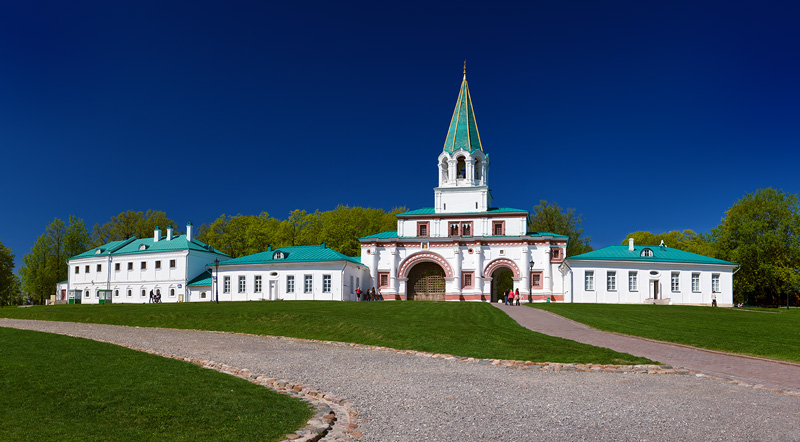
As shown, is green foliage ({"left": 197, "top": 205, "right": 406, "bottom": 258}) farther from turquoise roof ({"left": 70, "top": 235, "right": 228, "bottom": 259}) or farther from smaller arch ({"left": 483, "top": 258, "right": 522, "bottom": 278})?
smaller arch ({"left": 483, "top": 258, "right": 522, "bottom": 278})

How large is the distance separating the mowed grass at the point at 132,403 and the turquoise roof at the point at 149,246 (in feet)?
168

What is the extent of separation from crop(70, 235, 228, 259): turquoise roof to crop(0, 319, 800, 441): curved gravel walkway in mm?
50130

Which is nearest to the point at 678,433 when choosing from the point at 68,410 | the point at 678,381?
the point at 678,381

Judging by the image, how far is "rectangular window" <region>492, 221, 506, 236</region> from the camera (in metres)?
56.3

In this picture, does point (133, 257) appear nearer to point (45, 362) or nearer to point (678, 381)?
point (45, 362)

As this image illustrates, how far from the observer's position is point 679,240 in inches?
3189

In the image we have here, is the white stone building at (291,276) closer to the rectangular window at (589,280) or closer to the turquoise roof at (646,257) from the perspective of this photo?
the turquoise roof at (646,257)

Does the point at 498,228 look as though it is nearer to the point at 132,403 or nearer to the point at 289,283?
the point at 289,283

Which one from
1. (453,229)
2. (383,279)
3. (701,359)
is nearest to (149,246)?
(383,279)

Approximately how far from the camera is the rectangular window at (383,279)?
56594 millimetres

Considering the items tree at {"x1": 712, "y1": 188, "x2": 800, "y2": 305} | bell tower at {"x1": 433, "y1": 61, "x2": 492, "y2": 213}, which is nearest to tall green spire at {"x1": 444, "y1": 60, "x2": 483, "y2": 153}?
bell tower at {"x1": 433, "y1": 61, "x2": 492, "y2": 213}

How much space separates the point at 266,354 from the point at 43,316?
21404 millimetres

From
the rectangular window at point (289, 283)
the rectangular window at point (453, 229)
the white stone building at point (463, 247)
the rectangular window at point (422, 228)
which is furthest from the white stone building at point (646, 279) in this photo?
the rectangular window at point (289, 283)

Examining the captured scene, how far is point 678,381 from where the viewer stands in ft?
36.7
